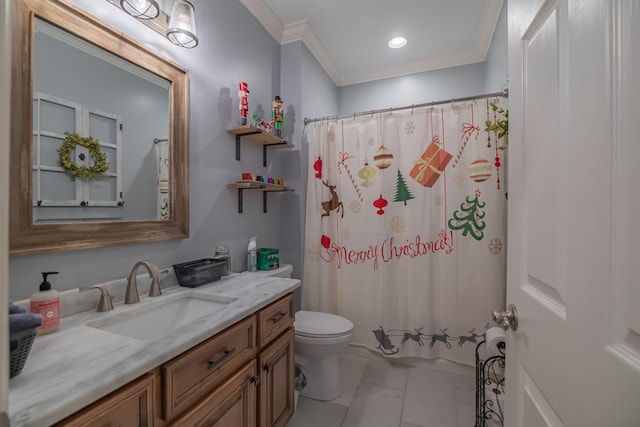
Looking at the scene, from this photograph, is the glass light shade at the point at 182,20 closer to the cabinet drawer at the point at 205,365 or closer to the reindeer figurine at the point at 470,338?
the cabinet drawer at the point at 205,365

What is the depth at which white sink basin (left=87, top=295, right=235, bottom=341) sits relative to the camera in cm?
98

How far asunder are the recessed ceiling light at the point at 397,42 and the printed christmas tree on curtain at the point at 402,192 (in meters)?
1.30

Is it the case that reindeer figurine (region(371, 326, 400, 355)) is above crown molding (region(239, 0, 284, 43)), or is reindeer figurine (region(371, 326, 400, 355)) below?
below

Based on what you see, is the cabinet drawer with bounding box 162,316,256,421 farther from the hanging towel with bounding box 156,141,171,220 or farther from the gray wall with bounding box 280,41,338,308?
the gray wall with bounding box 280,41,338,308

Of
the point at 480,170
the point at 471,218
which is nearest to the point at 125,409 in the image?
the point at 471,218

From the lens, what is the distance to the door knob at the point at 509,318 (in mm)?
753

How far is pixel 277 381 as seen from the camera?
128 centimetres

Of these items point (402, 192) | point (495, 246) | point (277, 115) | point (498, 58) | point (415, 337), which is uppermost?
point (498, 58)

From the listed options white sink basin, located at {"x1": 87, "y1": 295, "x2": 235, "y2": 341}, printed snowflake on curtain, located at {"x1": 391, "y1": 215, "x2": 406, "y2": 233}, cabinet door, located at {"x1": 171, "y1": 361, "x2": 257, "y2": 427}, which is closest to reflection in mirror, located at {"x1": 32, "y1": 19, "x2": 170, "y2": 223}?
white sink basin, located at {"x1": 87, "y1": 295, "x2": 235, "y2": 341}

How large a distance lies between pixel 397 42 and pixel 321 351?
2.64 meters

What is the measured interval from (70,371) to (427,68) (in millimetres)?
3351

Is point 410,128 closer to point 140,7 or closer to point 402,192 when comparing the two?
point 402,192

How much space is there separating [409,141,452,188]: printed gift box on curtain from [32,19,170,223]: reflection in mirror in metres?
1.67

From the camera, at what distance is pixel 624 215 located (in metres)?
0.38
